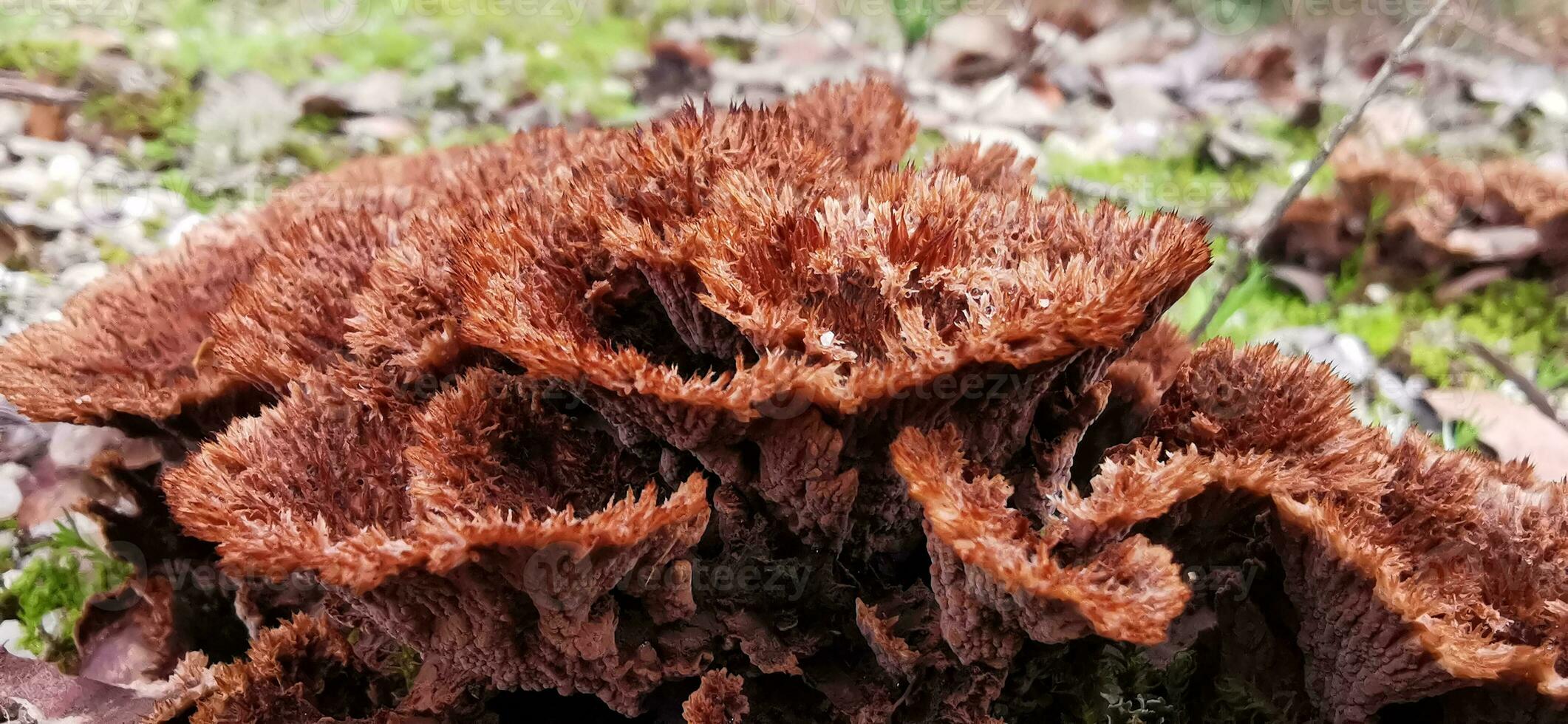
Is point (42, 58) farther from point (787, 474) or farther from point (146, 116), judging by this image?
point (787, 474)

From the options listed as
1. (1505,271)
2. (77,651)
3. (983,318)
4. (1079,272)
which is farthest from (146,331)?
(1505,271)

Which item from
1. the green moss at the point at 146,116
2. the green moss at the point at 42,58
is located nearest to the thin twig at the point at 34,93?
the green moss at the point at 146,116

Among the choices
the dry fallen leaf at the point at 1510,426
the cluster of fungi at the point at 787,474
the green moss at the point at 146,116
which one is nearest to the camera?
the cluster of fungi at the point at 787,474

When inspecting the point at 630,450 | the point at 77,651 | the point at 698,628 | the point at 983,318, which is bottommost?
the point at 77,651

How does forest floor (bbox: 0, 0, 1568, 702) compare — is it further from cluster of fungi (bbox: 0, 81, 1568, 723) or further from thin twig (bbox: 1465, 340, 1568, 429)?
cluster of fungi (bbox: 0, 81, 1568, 723)

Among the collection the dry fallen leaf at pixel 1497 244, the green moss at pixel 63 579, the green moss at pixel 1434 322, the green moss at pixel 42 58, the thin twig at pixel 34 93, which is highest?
the thin twig at pixel 34 93

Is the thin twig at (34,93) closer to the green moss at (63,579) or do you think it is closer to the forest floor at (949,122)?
the forest floor at (949,122)

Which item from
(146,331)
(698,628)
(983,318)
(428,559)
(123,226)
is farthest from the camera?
(123,226)

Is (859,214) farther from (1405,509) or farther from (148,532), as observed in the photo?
(148,532)
